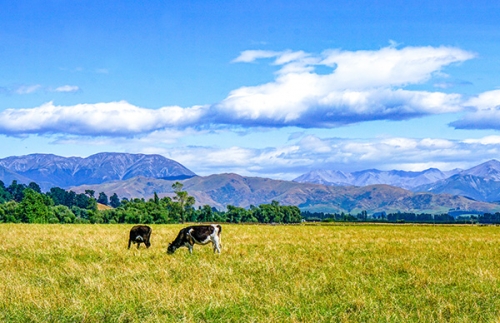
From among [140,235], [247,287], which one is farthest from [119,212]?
[247,287]

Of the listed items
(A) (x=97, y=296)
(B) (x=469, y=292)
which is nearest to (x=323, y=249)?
(B) (x=469, y=292)

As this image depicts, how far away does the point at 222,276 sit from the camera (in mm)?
18625

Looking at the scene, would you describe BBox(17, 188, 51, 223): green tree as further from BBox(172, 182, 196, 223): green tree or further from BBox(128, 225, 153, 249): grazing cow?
BBox(128, 225, 153, 249): grazing cow

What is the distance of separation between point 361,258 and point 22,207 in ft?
332

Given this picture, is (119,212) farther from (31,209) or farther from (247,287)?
(247,287)

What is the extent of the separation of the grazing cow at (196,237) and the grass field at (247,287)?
5.54ft

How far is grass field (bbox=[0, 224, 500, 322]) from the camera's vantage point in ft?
43.4

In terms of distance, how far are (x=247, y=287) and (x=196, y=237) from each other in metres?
11.8

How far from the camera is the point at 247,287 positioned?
16688mm

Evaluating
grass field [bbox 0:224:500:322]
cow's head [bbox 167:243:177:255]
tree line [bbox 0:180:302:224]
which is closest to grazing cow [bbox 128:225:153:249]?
cow's head [bbox 167:243:177:255]

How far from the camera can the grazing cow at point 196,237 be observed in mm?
27656

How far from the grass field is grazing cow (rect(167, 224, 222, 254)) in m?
1.69

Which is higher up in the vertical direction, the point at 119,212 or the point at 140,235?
the point at 140,235

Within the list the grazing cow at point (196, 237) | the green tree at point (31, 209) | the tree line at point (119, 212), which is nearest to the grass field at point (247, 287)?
the grazing cow at point (196, 237)
